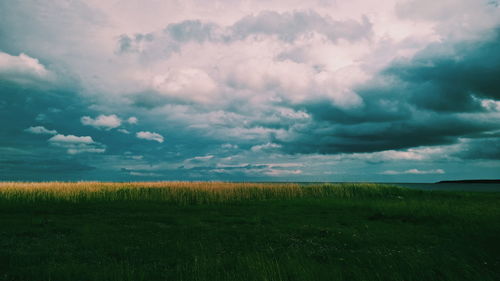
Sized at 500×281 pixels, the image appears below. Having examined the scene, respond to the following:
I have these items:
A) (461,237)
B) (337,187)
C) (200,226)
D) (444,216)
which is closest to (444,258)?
(461,237)

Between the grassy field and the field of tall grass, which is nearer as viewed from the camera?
the grassy field

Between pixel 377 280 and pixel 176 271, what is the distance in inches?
259

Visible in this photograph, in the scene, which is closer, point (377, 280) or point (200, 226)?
point (377, 280)

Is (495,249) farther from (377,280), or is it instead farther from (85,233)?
(85,233)

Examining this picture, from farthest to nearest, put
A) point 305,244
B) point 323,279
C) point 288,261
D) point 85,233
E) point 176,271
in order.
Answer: point 85,233 → point 305,244 → point 288,261 → point 176,271 → point 323,279

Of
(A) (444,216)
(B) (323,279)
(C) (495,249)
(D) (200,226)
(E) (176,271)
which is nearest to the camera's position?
(B) (323,279)

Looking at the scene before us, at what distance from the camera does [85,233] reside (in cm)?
1738

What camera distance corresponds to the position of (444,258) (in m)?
11.5

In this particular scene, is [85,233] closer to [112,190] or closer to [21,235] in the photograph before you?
[21,235]

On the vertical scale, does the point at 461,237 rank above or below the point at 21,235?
below

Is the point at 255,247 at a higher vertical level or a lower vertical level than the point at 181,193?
lower

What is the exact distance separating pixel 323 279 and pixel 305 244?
17.1 ft

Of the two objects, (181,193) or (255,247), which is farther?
(181,193)

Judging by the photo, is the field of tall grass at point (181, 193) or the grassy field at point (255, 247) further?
the field of tall grass at point (181, 193)
